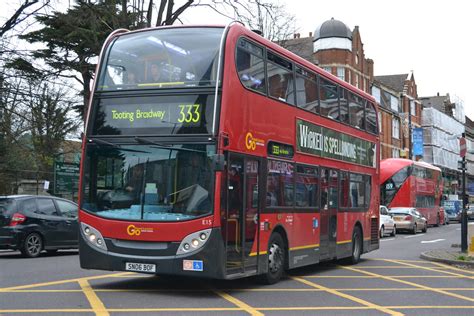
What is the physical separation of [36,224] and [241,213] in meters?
7.86

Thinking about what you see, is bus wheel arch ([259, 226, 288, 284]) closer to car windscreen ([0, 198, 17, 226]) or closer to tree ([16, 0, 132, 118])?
car windscreen ([0, 198, 17, 226])

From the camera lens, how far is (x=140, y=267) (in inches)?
361

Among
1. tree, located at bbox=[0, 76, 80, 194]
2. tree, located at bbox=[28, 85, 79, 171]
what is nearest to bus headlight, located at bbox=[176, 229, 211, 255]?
tree, located at bbox=[0, 76, 80, 194]

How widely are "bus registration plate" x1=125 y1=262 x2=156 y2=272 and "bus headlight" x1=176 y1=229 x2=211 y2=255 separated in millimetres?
470

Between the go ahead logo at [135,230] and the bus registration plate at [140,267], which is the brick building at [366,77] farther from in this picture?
the bus registration plate at [140,267]

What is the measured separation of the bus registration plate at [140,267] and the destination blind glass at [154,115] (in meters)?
2.04

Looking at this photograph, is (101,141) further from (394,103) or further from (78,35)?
(394,103)

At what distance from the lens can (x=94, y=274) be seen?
11922 millimetres

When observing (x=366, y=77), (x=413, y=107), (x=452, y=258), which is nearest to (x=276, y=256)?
(x=452, y=258)

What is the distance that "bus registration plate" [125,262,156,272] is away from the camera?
29.8 feet

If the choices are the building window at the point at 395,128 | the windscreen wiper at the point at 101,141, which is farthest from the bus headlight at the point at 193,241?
the building window at the point at 395,128

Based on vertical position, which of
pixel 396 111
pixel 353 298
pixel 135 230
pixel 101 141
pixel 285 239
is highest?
pixel 396 111

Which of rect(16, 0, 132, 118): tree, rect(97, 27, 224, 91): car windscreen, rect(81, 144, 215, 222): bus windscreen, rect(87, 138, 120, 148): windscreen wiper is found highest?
rect(16, 0, 132, 118): tree

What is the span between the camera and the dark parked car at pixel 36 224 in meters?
15.1
